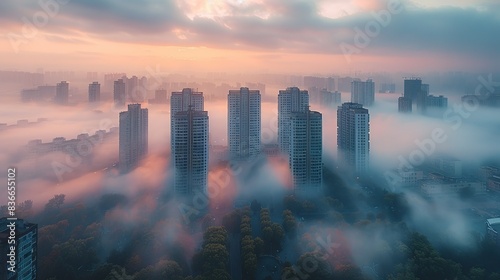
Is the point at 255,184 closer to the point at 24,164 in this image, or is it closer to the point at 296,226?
the point at 296,226

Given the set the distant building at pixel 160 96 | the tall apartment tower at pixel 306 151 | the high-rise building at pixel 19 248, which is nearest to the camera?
the high-rise building at pixel 19 248

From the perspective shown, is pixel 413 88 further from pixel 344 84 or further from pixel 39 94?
pixel 39 94

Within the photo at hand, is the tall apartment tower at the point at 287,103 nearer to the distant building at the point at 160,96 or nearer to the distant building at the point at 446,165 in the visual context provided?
the distant building at the point at 160,96

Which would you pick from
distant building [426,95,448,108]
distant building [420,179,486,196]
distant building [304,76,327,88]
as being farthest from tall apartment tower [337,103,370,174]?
distant building [426,95,448,108]

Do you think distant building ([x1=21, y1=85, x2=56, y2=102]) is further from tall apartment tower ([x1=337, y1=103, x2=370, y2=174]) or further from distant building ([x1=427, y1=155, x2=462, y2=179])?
distant building ([x1=427, y1=155, x2=462, y2=179])

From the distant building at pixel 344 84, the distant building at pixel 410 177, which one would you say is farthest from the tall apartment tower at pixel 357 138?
the distant building at pixel 344 84

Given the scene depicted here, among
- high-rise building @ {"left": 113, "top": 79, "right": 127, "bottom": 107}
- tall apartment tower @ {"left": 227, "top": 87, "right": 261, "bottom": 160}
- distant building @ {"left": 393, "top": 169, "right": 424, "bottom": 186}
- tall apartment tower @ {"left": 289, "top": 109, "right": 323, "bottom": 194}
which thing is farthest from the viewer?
high-rise building @ {"left": 113, "top": 79, "right": 127, "bottom": 107}
